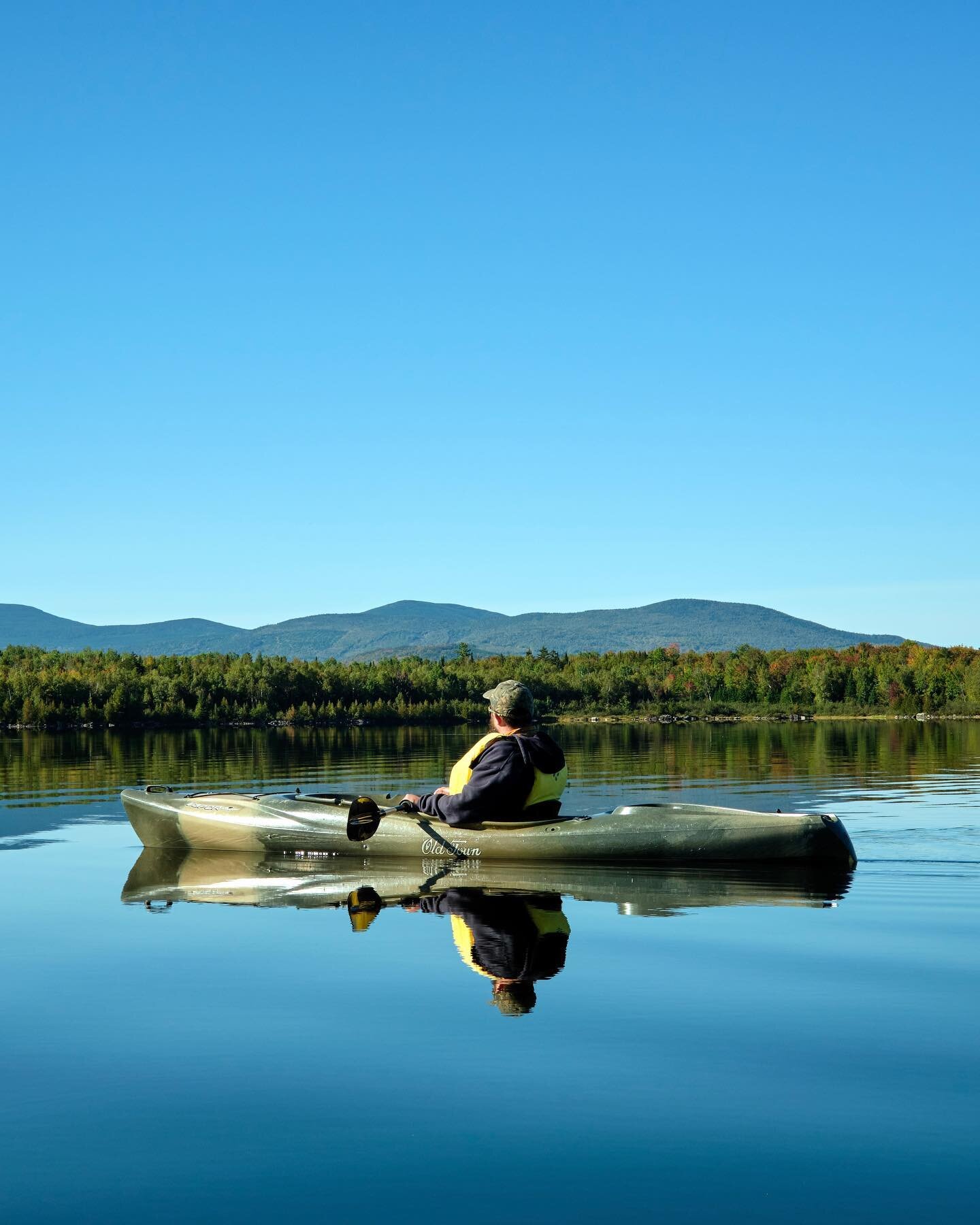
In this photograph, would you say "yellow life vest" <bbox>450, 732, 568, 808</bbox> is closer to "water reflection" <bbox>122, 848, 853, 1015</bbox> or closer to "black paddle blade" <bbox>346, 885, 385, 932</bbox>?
"water reflection" <bbox>122, 848, 853, 1015</bbox>

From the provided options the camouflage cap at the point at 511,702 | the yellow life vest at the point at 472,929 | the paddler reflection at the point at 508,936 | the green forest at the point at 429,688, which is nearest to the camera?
the paddler reflection at the point at 508,936

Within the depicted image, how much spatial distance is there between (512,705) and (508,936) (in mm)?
3270

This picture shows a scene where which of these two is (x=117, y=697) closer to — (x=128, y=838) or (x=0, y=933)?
(x=128, y=838)

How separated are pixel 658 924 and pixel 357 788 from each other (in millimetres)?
17646

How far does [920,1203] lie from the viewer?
17.6 feet

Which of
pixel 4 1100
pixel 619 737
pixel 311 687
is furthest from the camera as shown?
pixel 311 687

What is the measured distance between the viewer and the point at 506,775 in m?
14.5

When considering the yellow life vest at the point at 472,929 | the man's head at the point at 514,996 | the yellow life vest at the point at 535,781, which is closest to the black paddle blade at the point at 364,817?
the yellow life vest at the point at 535,781

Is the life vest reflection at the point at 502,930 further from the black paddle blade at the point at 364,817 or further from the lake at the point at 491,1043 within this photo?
the black paddle blade at the point at 364,817

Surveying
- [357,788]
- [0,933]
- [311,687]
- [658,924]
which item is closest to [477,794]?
[658,924]

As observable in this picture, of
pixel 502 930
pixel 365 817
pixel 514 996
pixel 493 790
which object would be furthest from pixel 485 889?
pixel 514 996

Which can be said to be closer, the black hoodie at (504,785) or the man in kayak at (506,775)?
the man in kayak at (506,775)

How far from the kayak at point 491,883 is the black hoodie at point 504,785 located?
58 centimetres

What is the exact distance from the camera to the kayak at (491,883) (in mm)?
13320
